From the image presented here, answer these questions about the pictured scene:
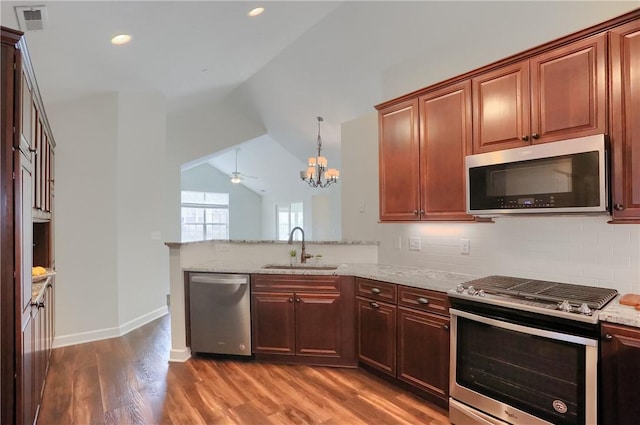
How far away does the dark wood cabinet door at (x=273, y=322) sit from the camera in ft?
10.1

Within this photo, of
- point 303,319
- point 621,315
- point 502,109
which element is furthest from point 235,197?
point 621,315

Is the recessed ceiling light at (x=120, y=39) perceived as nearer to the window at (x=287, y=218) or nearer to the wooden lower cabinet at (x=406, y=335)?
the wooden lower cabinet at (x=406, y=335)

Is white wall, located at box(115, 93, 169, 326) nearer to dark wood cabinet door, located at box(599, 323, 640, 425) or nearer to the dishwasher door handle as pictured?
the dishwasher door handle

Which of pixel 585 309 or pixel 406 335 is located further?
pixel 406 335

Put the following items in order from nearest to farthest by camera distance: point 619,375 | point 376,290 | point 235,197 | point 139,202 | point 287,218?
point 619,375 < point 376,290 < point 139,202 < point 287,218 < point 235,197

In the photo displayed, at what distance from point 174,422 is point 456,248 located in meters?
2.41

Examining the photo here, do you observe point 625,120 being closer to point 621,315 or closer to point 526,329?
point 621,315

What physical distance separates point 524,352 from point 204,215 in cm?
1012

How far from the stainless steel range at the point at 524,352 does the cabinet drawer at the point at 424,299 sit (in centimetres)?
10

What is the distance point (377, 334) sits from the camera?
275 cm

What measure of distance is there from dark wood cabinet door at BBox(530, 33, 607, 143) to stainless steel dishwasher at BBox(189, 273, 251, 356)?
8.41ft

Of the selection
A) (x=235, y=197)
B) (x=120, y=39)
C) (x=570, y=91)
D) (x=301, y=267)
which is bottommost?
(x=301, y=267)

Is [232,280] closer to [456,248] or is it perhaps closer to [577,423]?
[456,248]

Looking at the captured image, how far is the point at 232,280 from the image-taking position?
3.14 metres
